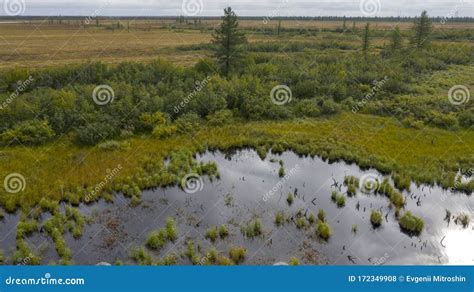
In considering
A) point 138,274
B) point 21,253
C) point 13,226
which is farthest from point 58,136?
point 138,274

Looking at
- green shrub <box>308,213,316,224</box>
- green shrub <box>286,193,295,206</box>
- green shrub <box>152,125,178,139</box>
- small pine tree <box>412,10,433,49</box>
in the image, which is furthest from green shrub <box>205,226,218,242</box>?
small pine tree <box>412,10,433,49</box>

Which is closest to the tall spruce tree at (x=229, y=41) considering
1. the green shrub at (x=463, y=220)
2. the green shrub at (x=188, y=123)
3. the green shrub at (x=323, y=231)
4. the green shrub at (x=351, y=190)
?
the green shrub at (x=188, y=123)

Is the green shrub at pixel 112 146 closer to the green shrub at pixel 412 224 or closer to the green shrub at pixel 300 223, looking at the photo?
the green shrub at pixel 300 223

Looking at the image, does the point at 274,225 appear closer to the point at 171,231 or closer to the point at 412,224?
the point at 171,231

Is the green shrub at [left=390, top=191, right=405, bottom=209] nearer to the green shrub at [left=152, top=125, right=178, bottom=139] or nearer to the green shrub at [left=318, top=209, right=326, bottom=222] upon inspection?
the green shrub at [left=318, top=209, right=326, bottom=222]

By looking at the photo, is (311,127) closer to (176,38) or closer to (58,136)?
(58,136)
